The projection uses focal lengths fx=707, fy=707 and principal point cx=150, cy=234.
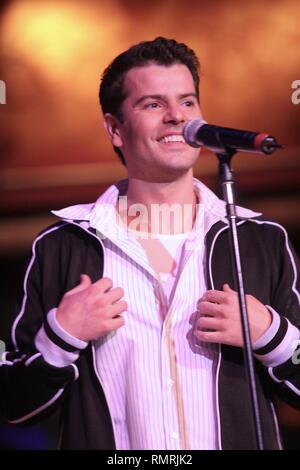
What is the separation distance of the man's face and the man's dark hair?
18mm

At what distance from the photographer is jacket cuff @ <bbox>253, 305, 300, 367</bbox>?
153 centimetres

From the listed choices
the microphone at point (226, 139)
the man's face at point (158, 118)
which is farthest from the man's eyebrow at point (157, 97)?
the microphone at point (226, 139)

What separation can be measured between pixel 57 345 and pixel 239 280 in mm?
459

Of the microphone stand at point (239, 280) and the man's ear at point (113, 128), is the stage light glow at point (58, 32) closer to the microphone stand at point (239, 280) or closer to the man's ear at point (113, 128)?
the man's ear at point (113, 128)

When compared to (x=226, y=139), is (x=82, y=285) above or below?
below

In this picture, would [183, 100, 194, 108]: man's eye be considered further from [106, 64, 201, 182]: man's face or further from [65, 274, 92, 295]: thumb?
[65, 274, 92, 295]: thumb

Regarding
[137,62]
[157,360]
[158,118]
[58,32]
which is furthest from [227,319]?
[58,32]

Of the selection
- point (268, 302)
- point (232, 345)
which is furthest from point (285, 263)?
point (232, 345)

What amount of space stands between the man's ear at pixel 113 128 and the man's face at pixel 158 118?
0.14 ft

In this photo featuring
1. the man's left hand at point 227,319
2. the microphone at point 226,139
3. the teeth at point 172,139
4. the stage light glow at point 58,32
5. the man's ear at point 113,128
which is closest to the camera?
the microphone at point 226,139

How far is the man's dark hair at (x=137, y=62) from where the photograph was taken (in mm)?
1750

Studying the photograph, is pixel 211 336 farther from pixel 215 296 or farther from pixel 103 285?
pixel 103 285

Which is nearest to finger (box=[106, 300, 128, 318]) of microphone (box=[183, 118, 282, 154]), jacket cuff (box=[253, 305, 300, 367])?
jacket cuff (box=[253, 305, 300, 367])

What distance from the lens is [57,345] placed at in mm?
1533
